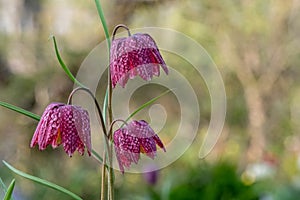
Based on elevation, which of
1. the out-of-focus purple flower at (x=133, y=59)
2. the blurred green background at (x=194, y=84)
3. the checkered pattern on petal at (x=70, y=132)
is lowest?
the checkered pattern on petal at (x=70, y=132)

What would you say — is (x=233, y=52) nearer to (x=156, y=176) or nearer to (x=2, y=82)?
(x=2, y=82)

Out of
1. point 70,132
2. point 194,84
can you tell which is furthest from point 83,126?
point 194,84

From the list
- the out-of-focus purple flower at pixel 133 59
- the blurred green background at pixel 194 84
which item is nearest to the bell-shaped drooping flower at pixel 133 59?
the out-of-focus purple flower at pixel 133 59

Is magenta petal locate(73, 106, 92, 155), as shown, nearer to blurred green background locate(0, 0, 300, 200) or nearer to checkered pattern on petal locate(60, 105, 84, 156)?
checkered pattern on petal locate(60, 105, 84, 156)

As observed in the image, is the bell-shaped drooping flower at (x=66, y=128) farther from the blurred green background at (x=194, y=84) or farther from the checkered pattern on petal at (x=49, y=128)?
the blurred green background at (x=194, y=84)

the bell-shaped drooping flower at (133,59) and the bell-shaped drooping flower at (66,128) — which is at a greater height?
the bell-shaped drooping flower at (133,59)

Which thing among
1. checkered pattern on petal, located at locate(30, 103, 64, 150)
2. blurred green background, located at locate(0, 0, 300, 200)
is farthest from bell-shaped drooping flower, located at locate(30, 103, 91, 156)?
blurred green background, located at locate(0, 0, 300, 200)
